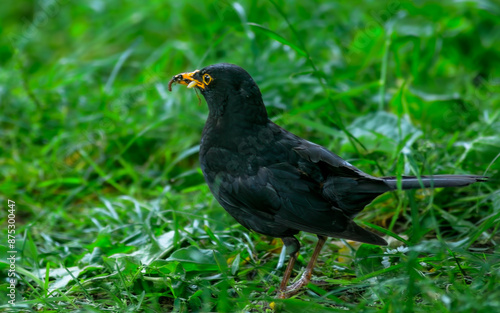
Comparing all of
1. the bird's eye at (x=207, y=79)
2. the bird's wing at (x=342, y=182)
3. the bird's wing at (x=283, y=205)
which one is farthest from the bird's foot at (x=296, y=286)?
the bird's eye at (x=207, y=79)

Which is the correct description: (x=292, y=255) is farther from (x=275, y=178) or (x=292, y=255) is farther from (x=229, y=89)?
(x=229, y=89)

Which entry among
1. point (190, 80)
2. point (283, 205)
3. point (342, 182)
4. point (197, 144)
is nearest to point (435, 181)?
point (342, 182)

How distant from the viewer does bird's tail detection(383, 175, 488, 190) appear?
286 centimetres

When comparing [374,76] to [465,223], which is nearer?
[465,223]

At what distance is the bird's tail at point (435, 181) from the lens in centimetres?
286

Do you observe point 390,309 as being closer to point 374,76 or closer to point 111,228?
point 111,228

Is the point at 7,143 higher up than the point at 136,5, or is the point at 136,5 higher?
the point at 136,5

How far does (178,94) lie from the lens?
5.55 meters

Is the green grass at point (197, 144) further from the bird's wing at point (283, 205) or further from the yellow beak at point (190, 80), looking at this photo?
the yellow beak at point (190, 80)

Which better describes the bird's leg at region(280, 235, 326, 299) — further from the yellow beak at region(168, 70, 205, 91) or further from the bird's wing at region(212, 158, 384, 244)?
the yellow beak at region(168, 70, 205, 91)

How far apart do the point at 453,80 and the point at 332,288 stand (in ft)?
10.5

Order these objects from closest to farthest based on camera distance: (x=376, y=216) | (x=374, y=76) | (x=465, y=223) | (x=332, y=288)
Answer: (x=332, y=288) < (x=465, y=223) < (x=376, y=216) < (x=374, y=76)

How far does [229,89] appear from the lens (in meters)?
3.30

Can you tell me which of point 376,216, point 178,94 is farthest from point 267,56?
point 376,216
